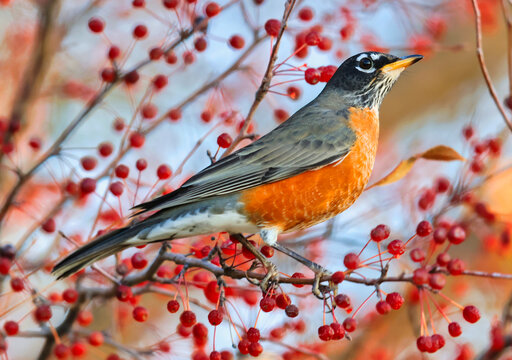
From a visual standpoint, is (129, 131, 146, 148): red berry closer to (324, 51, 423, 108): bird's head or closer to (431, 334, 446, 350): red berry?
(324, 51, 423, 108): bird's head

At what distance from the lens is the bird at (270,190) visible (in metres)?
2.82

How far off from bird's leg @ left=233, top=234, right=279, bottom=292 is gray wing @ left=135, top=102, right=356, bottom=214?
0.28m

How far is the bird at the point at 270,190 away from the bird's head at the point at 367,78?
137mm

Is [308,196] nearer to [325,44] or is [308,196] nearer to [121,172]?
[325,44]

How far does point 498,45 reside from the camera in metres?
6.22

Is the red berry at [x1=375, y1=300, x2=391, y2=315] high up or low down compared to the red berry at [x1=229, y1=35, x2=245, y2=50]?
down

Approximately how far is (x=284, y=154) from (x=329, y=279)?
122cm

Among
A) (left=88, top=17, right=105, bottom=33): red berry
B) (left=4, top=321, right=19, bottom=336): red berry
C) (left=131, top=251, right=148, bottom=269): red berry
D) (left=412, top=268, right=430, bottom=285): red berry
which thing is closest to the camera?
(left=412, top=268, right=430, bottom=285): red berry

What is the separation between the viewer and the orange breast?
3.04 metres

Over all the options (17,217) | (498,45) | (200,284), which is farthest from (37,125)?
(498,45)

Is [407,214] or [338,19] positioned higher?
[338,19]

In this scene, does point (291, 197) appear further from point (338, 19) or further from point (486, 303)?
point (486, 303)

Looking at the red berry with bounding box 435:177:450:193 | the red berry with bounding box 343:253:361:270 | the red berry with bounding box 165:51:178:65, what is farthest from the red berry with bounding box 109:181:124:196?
the red berry with bounding box 435:177:450:193

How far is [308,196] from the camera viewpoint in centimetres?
308
